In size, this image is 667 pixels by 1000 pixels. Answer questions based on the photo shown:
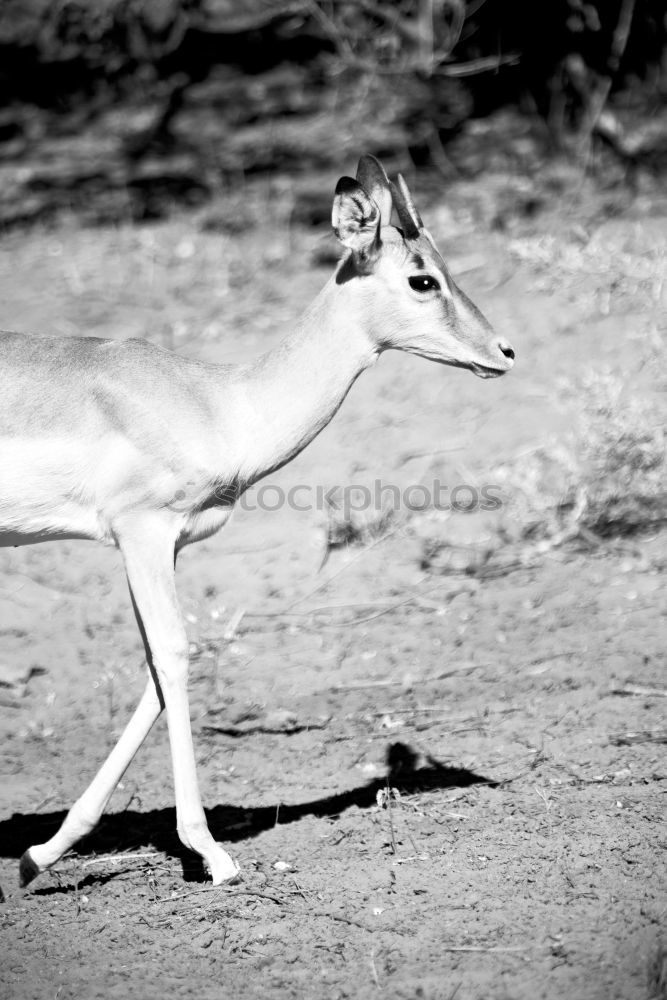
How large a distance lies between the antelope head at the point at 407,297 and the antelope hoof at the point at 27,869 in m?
2.17

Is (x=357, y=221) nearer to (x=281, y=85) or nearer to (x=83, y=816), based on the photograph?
(x=83, y=816)

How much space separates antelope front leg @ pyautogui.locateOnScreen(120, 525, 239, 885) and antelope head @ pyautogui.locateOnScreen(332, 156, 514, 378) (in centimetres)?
111

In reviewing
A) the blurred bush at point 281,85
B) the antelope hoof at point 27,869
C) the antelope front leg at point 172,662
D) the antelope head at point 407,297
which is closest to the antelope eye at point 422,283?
the antelope head at point 407,297

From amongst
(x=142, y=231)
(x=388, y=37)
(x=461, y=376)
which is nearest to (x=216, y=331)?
(x=461, y=376)

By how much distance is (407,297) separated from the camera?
4391 millimetres

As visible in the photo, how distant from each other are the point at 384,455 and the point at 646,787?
10.6ft

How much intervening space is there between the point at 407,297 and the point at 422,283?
0.07m

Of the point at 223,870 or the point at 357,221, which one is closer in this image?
the point at 223,870

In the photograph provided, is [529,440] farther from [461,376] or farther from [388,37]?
[388,37]

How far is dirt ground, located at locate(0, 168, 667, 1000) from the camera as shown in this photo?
3809mm

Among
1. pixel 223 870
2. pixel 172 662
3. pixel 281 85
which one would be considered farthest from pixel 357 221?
pixel 281 85

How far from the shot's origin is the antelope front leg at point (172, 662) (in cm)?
415

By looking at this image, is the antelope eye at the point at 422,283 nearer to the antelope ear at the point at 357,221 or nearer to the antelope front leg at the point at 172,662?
the antelope ear at the point at 357,221

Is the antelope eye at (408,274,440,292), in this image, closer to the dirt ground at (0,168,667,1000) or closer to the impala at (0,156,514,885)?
the impala at (0,156,514,885)
